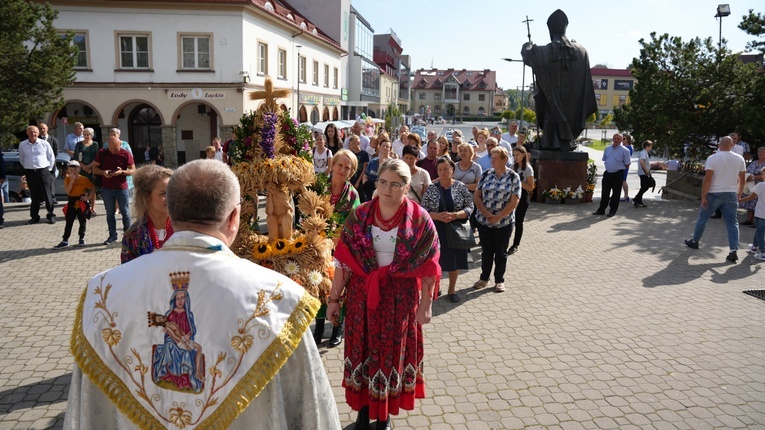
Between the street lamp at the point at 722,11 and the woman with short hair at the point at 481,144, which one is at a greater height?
the street lamp at the point at 722,11

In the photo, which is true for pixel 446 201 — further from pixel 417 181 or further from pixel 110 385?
pixel 110 385

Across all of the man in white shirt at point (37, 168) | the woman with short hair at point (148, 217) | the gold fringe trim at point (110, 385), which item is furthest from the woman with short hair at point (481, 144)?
the gold fringe trim at point (110, 385)

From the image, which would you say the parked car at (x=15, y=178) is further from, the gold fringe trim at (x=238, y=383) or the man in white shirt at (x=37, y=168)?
the gold fringe trim at (x=238, y=383)

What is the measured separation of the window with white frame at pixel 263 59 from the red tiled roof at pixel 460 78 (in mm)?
89340

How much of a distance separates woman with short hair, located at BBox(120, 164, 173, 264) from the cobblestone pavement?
146cm

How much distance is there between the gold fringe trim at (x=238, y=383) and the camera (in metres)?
1.86

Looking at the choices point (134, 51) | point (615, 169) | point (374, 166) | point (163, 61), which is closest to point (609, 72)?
point (163, 61)

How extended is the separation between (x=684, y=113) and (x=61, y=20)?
2524cm

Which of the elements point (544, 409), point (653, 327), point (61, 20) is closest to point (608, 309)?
point (653, 327)

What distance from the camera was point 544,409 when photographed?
4352 mm

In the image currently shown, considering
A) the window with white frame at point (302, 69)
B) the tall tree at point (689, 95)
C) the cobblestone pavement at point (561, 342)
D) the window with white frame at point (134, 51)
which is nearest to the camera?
the cobblestone pavement at point (561, 342)

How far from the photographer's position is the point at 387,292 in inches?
150

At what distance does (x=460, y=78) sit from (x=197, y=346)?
12172 centimetres

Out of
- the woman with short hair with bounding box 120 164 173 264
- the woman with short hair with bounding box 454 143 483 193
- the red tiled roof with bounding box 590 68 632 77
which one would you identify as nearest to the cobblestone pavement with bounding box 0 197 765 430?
the woman with short hair with bounding box 454 143 483 193
